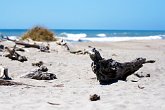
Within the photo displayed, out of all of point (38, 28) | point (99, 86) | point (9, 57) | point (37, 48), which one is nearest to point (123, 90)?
point (99, 86)

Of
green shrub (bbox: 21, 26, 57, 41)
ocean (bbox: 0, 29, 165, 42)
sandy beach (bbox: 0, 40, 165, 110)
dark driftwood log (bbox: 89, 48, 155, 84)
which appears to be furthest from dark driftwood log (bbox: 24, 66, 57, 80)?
ocean (bbox: 0, 29, 165, 42)

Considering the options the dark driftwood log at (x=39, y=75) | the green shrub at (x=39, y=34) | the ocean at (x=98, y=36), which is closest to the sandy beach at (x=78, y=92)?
the dark driftwood log at (x=39, y=75)

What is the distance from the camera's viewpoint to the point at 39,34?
21578 mm

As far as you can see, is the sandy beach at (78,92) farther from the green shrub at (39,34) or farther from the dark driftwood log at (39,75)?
the green shrub at (39,34)

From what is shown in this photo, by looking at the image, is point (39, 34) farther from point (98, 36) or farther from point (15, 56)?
point (98, 36)

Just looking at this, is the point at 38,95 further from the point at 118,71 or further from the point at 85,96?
the point at 118,71

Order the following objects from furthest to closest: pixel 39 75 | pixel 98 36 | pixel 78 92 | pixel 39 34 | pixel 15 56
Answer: pixel 98 36
pixel 39 34
pixel 15 56
pixel 39 75
pixel 78 92

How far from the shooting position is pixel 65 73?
10.8 meters

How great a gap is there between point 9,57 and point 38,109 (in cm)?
676

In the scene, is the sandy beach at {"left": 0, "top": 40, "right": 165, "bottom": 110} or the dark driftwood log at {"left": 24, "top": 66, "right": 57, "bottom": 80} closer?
the sandy beach at {"left": 0, "top": 40, "right": 165, "bottom": 110}

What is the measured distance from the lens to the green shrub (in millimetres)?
21375

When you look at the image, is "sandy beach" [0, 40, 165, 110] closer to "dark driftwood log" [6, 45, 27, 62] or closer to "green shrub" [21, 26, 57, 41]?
"dark driftwood log" [6, 45, 27, 62]

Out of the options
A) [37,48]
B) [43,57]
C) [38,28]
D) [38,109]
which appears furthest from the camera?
[38,28]

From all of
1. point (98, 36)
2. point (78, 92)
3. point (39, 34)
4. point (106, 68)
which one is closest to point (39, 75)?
point (106, 68)
